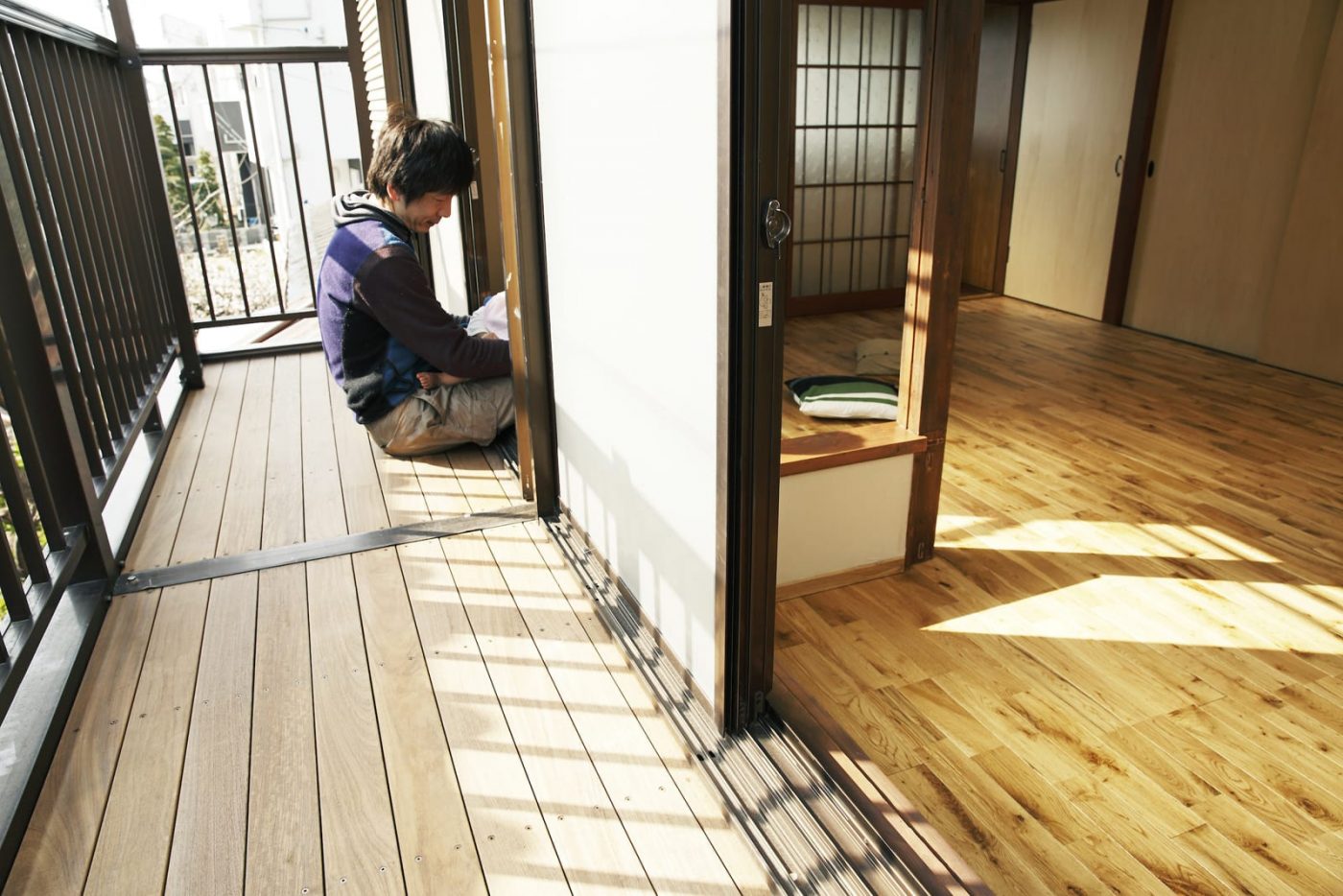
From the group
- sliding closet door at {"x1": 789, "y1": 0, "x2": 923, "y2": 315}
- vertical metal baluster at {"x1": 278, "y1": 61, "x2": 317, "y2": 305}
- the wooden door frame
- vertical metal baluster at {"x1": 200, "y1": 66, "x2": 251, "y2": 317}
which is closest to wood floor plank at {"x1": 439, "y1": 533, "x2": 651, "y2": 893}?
vertical metal baluster at {"x1": 278, "y1": 61, "x2": 317, "y2": 305}

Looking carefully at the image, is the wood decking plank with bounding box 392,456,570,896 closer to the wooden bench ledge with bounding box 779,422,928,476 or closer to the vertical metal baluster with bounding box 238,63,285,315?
the wooden bench ledge with bounding box 779,422,928,476

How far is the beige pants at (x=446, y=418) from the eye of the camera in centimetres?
294

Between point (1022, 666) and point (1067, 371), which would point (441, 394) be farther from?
point (1067, 371)

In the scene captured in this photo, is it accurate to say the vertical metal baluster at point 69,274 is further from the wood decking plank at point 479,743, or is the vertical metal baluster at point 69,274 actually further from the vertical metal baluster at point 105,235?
the wood decking plank at point 479,743

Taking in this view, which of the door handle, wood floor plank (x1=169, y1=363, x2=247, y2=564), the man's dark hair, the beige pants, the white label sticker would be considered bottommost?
wood floor plank (x1=169, y1=363, x2=247, y2=564)

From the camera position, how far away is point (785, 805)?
1.47 m

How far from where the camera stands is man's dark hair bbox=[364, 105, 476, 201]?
2.59 m

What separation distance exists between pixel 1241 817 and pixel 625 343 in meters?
1.48

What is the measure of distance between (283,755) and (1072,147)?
5.52 metres

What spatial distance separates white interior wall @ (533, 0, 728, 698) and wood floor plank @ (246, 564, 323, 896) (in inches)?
28.4

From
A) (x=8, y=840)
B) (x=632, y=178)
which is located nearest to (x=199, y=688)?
(x=8, y=840)

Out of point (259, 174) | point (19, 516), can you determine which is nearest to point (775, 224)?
point (19, 516)

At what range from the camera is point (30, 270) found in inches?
79.4

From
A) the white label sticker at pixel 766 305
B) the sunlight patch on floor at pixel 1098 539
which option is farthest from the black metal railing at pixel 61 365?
the sunlight patch on floor at pixel 1098 539
